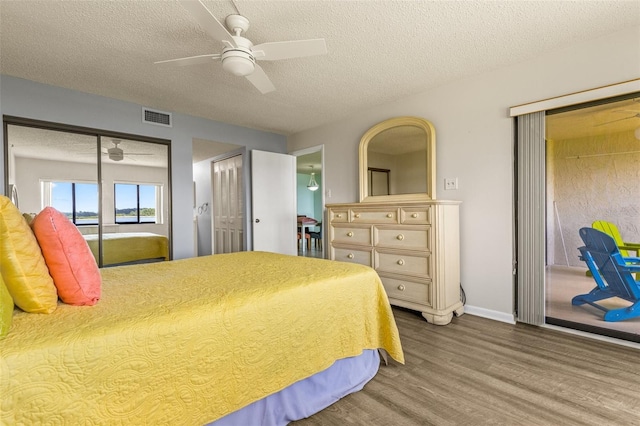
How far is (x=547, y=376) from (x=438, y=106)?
2.61 m

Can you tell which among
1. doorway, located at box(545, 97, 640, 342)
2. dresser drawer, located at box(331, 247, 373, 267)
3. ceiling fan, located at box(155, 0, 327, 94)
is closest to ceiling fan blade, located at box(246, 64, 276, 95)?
ceiling fan, located at box(155, 0, 327, 94)

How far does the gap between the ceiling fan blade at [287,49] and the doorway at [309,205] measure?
299 cm

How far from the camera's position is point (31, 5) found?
192cm

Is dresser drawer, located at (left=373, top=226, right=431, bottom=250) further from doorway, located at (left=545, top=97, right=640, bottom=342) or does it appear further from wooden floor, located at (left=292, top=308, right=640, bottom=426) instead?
doorway, located at (left=545, top=97, right=640, bottom=342)

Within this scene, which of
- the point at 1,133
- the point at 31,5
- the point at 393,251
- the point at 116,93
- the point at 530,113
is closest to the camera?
the point at 31,5

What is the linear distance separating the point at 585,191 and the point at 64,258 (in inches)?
146

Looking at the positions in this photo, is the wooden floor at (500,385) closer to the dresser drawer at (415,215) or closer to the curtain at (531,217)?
the curtain at (531,217)

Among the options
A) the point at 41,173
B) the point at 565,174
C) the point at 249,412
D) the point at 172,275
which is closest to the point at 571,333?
the point at 565,174

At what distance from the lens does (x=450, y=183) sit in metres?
3.20

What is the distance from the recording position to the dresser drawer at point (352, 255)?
3.35 meters

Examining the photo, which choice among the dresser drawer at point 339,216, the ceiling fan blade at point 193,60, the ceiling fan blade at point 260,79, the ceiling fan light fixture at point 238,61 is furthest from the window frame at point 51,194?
the dresser drawer at point 339,216

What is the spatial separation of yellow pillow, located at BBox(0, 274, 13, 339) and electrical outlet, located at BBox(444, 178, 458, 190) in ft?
10.9

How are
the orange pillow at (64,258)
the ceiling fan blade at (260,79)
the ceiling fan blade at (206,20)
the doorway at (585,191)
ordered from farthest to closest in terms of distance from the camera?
the doorway at (585,191) < the ceiling fan blade at (260,79) < the ceiling fan blade at (206,20) < the orange pillow at (64,258)

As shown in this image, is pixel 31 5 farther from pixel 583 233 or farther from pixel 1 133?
pixel 583 233
